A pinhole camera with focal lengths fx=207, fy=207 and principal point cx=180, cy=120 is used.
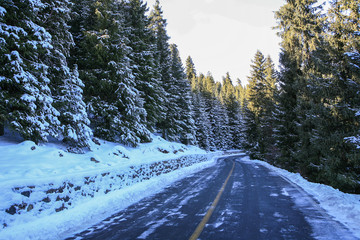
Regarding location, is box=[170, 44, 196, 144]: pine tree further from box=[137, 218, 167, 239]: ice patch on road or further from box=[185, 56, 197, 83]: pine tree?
box=[185, 56, 197, 83]: pine tree

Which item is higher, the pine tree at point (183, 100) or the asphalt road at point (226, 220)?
the pine tree at point (183, 100)

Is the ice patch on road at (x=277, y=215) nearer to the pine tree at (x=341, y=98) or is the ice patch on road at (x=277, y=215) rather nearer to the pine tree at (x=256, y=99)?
the pine tree at (x=341, y=98)

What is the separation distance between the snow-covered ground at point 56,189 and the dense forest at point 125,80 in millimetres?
1046

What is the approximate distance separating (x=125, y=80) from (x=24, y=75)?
24.1 ft

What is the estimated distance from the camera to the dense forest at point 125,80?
306 inches

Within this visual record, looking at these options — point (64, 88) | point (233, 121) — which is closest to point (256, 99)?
point (233, 121)

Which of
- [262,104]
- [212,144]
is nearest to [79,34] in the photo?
[262,104]

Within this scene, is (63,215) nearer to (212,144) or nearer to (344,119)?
(344,119)

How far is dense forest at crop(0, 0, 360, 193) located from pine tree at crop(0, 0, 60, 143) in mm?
34

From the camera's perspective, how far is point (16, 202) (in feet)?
14.7

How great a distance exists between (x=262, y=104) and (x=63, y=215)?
30422 millimetres

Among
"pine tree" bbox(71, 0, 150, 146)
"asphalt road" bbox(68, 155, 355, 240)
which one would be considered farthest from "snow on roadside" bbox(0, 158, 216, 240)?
"pine tree" bbox(71, 0, 150, 146)

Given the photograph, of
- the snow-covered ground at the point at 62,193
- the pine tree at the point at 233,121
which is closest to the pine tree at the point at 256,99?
the pine tree at the point at 233,121

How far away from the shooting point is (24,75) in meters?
7.37
